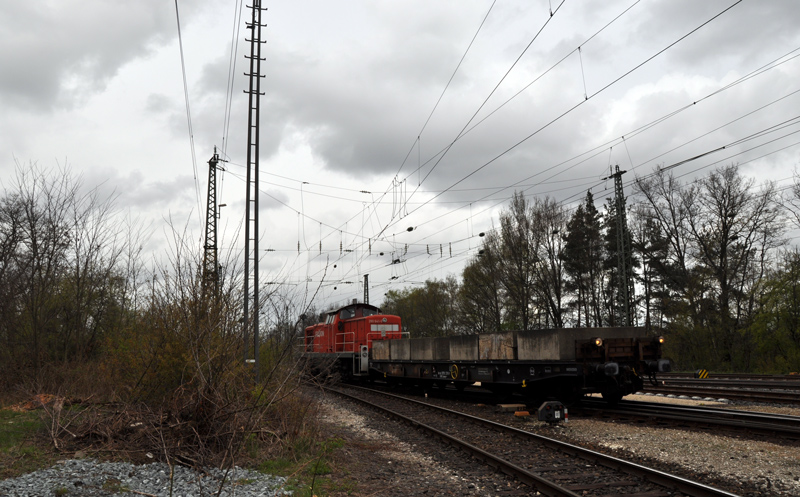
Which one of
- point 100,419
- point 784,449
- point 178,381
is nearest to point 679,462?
point 784,449

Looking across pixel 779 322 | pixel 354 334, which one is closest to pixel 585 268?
pixel 779 322

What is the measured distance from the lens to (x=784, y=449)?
25.5 feet

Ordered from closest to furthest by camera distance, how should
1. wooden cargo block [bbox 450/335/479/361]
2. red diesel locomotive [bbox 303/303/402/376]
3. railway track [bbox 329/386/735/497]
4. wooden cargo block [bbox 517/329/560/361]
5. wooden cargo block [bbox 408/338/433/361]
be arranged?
railway track [bbox 329/386/735/497] → wooden cargo block [bbox 517/329/560/361] → wooden cargo block [bbox 450/335/479/361] → wooden cargo block [bbox 408/338/433/361] → red diesel locomotive [bbox 303/303/402/376]

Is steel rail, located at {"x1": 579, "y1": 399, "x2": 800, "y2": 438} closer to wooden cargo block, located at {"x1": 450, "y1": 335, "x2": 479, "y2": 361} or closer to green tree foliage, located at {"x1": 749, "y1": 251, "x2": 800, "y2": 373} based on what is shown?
wooden cargo block, located at {"x1": 450, "y1": 335, "x2": 479, "y2": 361}

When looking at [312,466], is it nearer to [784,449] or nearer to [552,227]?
[784,449]

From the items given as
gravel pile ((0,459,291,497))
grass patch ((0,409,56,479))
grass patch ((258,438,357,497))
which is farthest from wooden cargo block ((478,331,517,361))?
grass patch ((0,409,56,479))

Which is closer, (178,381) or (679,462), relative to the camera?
(679,462)

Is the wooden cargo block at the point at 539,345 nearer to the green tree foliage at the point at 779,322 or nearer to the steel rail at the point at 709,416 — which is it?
the steel rail at the point at 709,416

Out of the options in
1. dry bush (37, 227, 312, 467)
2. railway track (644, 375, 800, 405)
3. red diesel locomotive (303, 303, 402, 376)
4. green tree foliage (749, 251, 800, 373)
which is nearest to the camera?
dry bush (37, 227, 312, 467)

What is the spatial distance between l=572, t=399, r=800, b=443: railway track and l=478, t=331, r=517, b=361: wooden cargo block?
2079 mm

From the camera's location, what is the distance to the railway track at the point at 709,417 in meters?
8.76

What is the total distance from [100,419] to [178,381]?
3.88 ft

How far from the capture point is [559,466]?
7352mm

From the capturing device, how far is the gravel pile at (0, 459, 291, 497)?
5.58m
